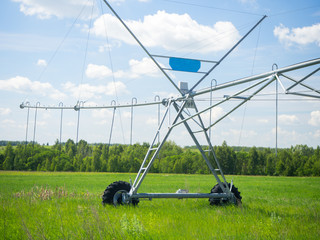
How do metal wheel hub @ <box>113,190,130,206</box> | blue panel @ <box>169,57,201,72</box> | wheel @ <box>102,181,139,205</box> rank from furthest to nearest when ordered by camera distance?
wheel @ <box>102,181,139,205</box> → metal wheel hub @ <box>113,190,130,206</box> → blue panel @ <box>169,57,201,72</box>

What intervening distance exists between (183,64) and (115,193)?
4511 millimetres

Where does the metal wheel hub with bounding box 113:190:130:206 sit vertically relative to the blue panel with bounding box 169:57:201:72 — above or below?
below

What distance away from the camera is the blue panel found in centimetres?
966

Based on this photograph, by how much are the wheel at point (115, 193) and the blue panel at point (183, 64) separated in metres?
3.99

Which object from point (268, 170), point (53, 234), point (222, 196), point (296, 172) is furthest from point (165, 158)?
point (53, 234)

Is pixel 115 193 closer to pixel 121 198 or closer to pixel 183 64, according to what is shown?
pixel 121 198

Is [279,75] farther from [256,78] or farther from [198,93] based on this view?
[198,93]

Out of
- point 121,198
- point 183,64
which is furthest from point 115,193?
point 183,64

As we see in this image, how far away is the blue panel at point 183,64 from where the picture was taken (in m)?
9.66

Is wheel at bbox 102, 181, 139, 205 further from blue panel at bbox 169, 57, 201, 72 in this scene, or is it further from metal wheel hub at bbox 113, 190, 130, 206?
blue panel at bbox 169, 57, 201, 72

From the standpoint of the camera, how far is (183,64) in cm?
975

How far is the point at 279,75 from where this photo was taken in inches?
304

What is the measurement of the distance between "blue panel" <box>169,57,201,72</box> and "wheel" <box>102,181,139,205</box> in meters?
3.99

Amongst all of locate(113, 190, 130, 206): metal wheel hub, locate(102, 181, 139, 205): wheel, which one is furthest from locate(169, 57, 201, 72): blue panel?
locate(113, 190, 130, 206): metal wheel hub
